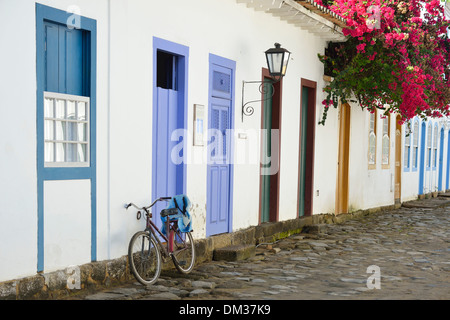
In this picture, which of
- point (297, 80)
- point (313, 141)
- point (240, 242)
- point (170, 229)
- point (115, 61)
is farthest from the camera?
point (313, 141)

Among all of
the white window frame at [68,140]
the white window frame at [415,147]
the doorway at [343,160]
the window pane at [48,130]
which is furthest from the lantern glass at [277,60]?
the white window frame at [415,147]

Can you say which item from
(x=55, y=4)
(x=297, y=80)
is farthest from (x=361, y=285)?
(x=297, y=80)

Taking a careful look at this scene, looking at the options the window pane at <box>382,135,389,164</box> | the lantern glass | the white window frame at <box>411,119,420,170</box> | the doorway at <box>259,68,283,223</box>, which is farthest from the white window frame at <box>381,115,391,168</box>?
the lantern glass

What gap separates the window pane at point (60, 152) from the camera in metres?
6.32

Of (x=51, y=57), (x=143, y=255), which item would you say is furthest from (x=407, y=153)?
(x=51, y=57)

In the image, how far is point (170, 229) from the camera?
7.46m

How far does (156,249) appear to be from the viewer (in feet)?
23.2

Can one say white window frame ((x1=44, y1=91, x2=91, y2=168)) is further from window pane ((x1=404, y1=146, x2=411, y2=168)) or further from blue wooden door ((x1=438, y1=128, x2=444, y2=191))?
blue wooden door ((x1=438, y1=128, x2=444, y2=191))

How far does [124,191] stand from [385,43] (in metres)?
7.45

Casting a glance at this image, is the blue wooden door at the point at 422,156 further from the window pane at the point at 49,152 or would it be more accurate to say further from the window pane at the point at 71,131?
the window pane at the point at 49,152

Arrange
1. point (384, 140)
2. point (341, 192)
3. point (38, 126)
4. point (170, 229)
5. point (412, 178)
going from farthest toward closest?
point (412, 178), point (384, 140), point (341, 192), point (170, 229), point (38, 126)

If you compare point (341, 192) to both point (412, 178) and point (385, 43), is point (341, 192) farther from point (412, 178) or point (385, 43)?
point (412, 178)

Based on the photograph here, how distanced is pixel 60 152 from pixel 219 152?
3385mm

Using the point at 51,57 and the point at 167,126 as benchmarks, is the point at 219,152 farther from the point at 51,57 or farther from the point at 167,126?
the point at 51,57
